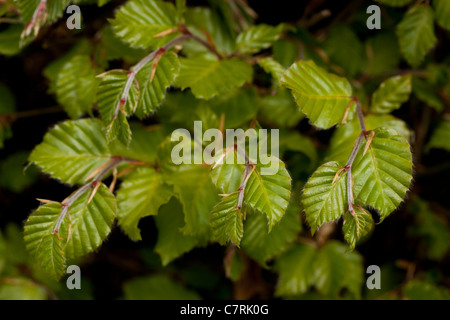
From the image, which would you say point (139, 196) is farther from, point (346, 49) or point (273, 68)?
point (346, 49)

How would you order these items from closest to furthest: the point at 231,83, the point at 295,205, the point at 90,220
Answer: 1. the point at 90,220
2. the point at 231,83
3. the point at 295,205

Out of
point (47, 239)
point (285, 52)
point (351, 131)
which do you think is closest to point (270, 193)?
point (351, 131)

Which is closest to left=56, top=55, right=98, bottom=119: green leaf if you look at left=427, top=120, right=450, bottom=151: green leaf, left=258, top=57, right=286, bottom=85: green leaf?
left=258, top=57, right=286, bottom=85: green leaf

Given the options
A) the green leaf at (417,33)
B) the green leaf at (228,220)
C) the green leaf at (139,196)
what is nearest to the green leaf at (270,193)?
the green leaf at (228,220)

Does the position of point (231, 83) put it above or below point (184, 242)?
above

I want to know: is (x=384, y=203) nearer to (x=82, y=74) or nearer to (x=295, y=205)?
(x=295, y=205)

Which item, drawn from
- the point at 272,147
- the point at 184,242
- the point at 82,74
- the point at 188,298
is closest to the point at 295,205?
the point at 272,147

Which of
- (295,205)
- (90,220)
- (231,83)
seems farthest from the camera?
(295,205)

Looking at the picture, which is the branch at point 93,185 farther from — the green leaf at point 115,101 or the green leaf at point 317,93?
the green leaf at point 317,93
